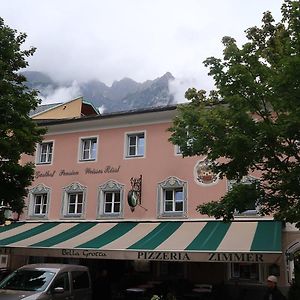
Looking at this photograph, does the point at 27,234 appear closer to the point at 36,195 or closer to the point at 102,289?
the point at 36,195

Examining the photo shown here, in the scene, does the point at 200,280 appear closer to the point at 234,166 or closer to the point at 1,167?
the point at 234,166

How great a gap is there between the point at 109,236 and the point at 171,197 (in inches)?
132

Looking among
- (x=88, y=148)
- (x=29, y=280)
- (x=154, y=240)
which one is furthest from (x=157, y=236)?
(x=88, y=148)

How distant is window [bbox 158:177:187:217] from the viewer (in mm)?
18719

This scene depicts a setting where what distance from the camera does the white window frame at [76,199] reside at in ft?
67.6

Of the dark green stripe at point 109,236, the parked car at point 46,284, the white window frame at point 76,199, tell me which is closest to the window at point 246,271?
the dark green stripe at point 109,236

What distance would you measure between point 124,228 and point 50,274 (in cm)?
749

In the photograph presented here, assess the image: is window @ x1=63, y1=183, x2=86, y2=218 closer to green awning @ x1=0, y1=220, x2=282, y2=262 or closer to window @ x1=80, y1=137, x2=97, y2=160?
green awning @ x1=0, y1=220, x2=282, y2=262

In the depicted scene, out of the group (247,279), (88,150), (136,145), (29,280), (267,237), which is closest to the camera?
(29,280)

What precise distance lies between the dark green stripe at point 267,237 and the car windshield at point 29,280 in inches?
259

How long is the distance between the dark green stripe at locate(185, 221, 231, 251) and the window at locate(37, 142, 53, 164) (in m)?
9.25

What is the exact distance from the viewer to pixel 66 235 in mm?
18172

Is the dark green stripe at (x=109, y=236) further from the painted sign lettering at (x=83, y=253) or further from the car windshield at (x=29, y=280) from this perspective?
the car windshield at (x=29, y=280)

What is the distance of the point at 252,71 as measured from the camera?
11.3 metres
